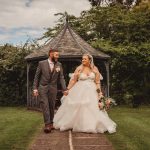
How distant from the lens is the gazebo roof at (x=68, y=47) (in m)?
24.3

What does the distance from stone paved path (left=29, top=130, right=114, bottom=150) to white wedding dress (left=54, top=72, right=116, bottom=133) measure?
0.48m

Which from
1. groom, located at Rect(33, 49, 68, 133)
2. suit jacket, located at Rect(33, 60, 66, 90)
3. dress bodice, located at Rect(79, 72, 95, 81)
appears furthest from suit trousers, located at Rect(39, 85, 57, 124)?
dress bodice, located at Rect(79, 72, 95, 81)

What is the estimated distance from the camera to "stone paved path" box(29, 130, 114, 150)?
Result: 11.0 metres

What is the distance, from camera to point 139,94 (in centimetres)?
2947

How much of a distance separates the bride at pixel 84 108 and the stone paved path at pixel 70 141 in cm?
50

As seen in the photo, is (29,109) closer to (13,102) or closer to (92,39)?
(13,102)

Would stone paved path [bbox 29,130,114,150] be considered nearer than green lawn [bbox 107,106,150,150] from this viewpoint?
Yes

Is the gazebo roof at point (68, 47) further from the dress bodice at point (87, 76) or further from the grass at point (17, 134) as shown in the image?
the dress bodice at point (87, 76)

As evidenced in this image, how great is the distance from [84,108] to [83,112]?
0.14 m

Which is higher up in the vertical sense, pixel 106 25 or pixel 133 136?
pixel 106 25

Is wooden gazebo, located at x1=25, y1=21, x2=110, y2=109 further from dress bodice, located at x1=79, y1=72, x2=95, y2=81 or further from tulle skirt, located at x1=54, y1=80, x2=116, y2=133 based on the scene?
tulle skirt, located at x1=54, y1=80, x2=116, y2=133

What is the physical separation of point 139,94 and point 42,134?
16.7m

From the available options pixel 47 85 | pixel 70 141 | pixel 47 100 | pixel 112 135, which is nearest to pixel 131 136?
pixel 112 135

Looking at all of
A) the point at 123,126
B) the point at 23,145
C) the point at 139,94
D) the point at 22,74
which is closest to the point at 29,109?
the point at 22,74
